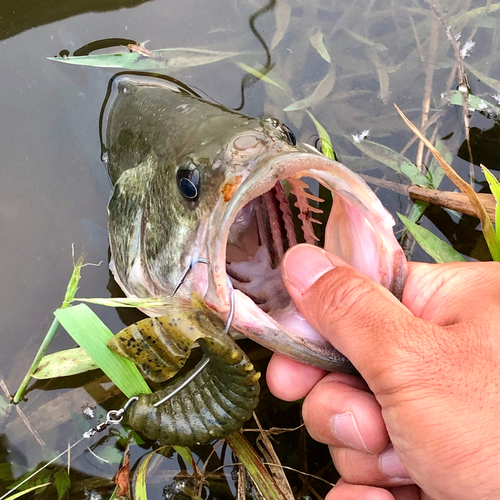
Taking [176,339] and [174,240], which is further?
[174,240]

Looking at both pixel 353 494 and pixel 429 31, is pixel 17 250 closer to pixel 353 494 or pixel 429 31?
pixel 353 494

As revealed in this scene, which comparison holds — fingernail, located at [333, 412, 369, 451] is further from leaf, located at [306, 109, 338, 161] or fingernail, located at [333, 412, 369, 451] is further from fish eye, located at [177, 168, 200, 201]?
leaf, located at [306, 109, 338, 161]

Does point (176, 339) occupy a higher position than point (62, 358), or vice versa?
point (176, 339)

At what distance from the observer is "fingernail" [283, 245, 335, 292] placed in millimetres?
1802

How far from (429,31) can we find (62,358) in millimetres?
3552

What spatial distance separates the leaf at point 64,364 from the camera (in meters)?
2.37

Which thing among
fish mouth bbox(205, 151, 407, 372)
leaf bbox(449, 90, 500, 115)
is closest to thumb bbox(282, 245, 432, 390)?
fish mouth bbox(205, 151, 407, 372)

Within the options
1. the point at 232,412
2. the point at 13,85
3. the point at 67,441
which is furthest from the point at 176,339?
the point at 13,85

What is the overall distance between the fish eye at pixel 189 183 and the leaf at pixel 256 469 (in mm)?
1296

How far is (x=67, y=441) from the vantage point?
2674 millimetres

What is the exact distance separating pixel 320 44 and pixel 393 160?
112cm

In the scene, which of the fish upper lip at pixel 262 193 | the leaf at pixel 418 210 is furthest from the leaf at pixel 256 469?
the leaf at pixel 418 210

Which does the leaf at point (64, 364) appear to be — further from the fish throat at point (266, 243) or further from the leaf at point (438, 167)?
the leaf at point (438, 167)

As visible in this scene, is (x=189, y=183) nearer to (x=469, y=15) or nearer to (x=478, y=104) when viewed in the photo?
(x=478, y=104)
